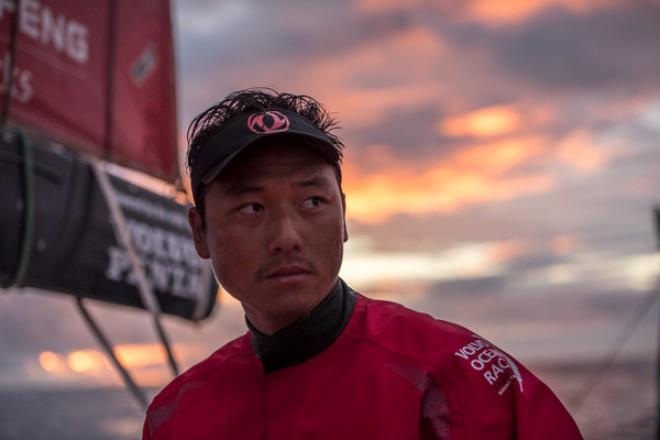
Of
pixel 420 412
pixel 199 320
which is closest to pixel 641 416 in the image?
pixel 199 320

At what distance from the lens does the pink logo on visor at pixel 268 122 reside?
7.39ft

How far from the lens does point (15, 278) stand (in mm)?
5297

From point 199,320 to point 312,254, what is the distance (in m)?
5.38

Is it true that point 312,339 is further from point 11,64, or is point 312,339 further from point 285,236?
point 11,64

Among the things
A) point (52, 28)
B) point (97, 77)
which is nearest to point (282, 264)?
point (52, 28)

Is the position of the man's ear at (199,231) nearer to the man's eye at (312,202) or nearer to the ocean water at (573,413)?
the man's eye at (312,202)

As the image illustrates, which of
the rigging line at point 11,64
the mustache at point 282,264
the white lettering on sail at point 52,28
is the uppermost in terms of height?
the white lettering on sail at point 52,28

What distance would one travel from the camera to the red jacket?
2068 mm

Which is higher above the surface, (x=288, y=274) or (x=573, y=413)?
(x=288, y=274)

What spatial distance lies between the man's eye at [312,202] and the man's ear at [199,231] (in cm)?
43

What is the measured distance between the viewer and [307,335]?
2.31 meters

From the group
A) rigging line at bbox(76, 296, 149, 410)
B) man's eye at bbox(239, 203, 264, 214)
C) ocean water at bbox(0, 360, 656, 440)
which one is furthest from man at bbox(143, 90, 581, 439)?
ocean water at bbox(0, 360, 656, 440)

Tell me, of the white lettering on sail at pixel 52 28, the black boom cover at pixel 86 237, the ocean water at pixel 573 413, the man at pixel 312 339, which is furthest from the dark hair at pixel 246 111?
the ocean water at pixel 573 413

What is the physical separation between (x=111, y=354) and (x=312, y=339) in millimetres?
4357
